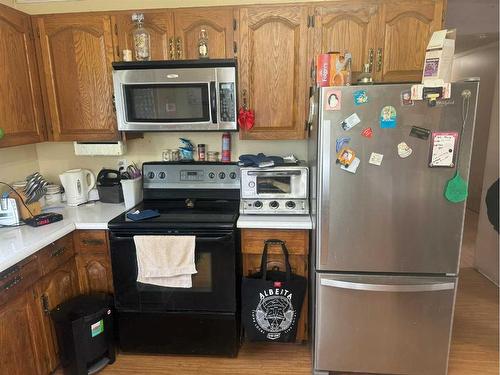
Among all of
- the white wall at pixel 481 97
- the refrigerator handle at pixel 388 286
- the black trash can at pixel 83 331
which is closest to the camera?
the refrigerator handle at pixel 388 286

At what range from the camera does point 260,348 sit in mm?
2201

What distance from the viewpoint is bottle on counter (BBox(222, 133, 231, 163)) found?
2.42 meters

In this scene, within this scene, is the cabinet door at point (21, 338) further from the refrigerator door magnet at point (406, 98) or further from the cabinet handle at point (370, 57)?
the cabinet handle at point (370, 57)

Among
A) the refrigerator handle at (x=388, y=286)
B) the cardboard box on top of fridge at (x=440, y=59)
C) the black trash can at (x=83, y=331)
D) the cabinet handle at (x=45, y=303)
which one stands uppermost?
the cardboard box on top of fridge at (x=440, y=59)

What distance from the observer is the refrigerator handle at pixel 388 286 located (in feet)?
5.66

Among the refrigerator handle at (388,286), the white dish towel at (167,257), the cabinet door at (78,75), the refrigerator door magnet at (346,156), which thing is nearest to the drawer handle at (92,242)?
the white dish towel at (167,257)

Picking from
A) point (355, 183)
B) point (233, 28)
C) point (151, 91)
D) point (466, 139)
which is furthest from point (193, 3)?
point (466, 139)

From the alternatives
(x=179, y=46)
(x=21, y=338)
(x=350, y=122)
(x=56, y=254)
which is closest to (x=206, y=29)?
(x=179, y=46)

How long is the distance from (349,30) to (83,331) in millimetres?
2281

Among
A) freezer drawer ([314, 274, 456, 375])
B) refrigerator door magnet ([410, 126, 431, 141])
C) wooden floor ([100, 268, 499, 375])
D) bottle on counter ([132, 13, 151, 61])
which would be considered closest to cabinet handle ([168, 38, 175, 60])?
bottle on counter ([132, 13, 151, 61])

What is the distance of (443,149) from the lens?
5.13 ft

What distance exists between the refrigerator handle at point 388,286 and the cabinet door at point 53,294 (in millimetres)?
1487

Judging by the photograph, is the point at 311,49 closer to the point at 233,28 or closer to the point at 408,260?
the point at 233,28

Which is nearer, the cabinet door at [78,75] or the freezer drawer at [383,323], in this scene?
the freezer drawer at [383,323]
